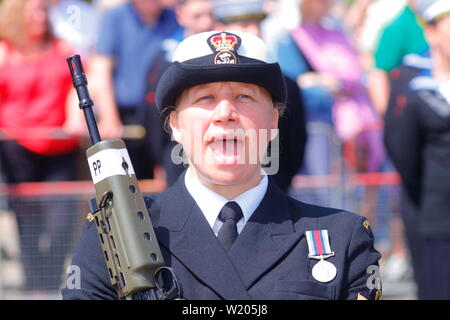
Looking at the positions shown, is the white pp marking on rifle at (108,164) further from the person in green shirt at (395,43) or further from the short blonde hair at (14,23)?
the person in green shirt at (395,43)

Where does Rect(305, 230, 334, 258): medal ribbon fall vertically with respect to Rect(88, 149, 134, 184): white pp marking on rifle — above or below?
below

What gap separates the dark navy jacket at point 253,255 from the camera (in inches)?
147

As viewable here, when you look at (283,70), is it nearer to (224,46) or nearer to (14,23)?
(14,23)

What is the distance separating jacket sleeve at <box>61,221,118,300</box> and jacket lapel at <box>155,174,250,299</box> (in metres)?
0.21

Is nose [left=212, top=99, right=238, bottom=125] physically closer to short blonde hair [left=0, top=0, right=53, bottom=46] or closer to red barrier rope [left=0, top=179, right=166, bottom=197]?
red barrier rope [left=0, top=179, right=166, bottom=197]

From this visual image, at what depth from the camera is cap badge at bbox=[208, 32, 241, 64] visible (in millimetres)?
3812

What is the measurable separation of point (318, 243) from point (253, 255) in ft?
0.73

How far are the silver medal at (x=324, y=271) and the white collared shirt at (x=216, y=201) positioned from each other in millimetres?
303

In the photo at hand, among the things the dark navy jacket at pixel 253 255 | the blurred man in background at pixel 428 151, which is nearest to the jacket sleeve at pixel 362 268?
the dark navy jacket at pixel 253 255

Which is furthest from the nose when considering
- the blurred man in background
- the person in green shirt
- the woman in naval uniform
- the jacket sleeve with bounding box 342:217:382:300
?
the person in green shirt

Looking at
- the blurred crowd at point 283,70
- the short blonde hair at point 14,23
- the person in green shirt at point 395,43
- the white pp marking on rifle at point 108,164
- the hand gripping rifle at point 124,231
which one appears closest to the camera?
the hand gripping rifle at point 124,231

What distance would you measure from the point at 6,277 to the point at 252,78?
5334 millimetres

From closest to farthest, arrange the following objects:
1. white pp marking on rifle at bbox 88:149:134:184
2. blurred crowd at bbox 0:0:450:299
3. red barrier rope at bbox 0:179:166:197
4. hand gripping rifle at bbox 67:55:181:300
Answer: hand gripping rifle at bbox 67:55:181:300
white pp marking on rifle at bbox 88:149:134:184
blurred crowd at bbox 0:0:450:299
red barrier rope at bbox 0:179:166:197

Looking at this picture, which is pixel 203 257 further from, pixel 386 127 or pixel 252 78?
pixel 386 127
